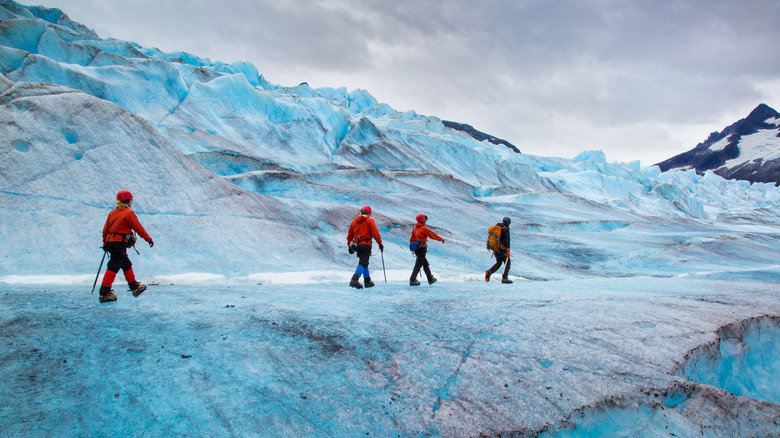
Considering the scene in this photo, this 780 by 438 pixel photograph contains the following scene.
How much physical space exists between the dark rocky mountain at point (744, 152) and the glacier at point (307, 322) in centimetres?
10459

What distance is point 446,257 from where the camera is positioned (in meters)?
13.4

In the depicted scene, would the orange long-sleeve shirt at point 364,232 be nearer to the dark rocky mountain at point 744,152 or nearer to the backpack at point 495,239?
the backpack at point 495,239

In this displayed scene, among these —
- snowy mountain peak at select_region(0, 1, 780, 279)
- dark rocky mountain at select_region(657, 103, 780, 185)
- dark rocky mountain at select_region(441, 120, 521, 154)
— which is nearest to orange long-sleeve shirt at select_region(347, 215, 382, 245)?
snowy mountain peak at select_region(0, 1, 780, 279)

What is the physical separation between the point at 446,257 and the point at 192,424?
11.6m

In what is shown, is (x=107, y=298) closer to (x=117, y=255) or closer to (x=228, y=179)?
(x=117, y=255)

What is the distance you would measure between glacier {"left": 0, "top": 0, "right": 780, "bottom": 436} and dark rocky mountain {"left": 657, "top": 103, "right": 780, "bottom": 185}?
10459cm

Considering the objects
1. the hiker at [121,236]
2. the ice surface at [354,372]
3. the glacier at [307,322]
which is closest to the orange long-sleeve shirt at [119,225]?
the hiker at [121,236]

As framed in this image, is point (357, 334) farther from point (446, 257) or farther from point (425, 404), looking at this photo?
point (446, 257)

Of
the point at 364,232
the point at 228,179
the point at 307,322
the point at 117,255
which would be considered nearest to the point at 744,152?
the point at 228,179

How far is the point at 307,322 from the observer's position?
410 centimetres

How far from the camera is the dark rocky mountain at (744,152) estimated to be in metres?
93.8

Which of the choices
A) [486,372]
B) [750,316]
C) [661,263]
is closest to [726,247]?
[661,263]

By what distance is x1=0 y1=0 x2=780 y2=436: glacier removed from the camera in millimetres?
2520

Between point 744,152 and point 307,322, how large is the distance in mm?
145698
